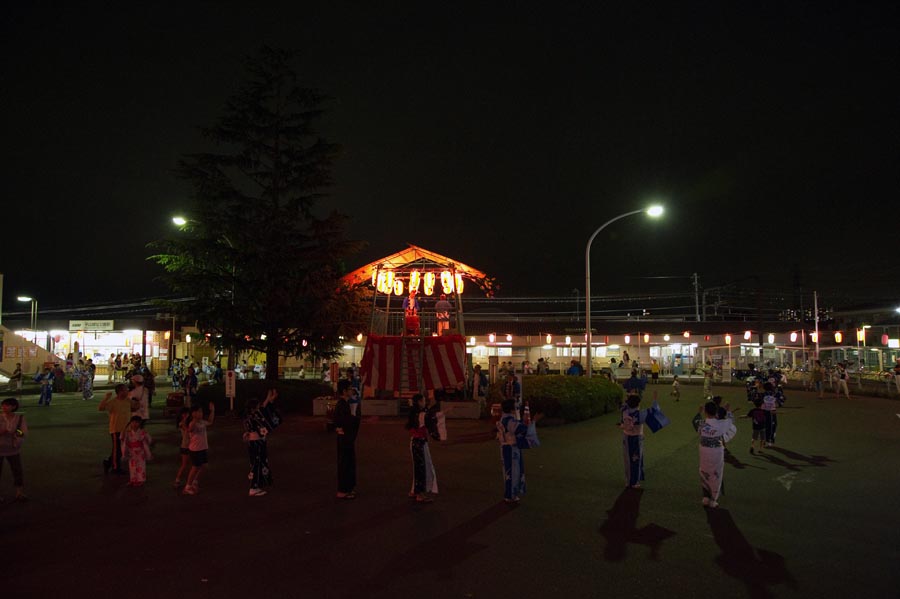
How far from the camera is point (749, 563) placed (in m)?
6.16

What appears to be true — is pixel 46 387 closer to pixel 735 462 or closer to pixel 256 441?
pixel 256 441

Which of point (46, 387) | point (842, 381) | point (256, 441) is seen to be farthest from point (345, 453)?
point (842, 381)

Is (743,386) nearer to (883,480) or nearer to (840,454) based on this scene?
(840,454)

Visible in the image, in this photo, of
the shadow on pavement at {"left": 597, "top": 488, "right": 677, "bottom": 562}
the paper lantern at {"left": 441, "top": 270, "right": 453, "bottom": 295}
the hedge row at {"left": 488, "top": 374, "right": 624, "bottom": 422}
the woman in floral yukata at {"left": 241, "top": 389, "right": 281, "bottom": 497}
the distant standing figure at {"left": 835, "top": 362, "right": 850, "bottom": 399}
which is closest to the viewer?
the shadow on pavement at {"left": 597, "top": 488, "right": 677, "bottom": 562}

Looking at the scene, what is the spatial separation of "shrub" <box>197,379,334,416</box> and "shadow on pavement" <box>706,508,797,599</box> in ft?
49.6

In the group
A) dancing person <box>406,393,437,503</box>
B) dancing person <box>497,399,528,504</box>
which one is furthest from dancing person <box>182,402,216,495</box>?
dancing person <box>497,399,528,504</box>

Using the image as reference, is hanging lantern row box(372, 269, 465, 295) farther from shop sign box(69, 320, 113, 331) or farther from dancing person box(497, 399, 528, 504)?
shop sign box(69, 320, 113, 331)

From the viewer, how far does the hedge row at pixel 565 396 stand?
17.3 meters

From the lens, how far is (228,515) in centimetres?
798

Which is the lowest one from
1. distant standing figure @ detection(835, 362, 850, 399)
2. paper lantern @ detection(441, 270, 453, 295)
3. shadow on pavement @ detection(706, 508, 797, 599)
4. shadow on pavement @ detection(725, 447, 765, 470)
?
shadow on pavement @ detection(725, 447, 765, 470)

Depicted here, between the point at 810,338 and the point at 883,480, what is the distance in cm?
4292

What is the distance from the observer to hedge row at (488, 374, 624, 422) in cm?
1727

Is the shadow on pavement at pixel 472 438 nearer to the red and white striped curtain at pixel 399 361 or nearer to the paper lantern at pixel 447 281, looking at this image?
the red and white striped curtain at pixel 399 361

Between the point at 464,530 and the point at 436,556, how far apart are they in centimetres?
99
